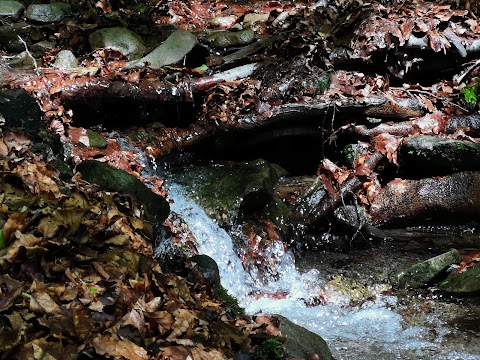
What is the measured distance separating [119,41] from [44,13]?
8.23 ft

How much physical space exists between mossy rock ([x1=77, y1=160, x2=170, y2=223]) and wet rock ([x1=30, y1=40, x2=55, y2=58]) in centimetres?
480

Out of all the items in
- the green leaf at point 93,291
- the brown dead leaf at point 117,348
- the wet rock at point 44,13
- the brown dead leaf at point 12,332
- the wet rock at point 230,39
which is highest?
the brown dead leaf at point 12,332

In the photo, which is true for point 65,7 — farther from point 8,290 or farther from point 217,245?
point 8,290

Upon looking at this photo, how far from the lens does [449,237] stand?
21.5ft

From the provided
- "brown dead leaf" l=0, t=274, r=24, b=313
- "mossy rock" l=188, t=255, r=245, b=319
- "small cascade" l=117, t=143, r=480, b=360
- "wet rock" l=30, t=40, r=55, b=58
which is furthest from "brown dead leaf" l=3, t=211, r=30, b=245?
"wet rock" l=30, t=40, r=55, b=58

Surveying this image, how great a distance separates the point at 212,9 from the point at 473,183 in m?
7.00

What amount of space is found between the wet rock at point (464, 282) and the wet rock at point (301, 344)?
1.82 m

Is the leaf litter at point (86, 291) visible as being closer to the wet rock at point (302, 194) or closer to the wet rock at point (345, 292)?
the wet rock at point (345, 292)

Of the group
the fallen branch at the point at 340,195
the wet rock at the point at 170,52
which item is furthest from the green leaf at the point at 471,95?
the wet rock at the point at 170,52

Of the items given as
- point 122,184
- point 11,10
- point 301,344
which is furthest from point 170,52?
point 301,344

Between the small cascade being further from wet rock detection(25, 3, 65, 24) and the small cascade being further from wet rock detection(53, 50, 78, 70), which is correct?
wet rock detection(25, 3, 65, 24)

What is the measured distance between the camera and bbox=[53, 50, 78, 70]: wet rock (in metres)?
7.55

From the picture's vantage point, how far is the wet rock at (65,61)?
7.55 m

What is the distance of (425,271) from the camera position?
534 cm
